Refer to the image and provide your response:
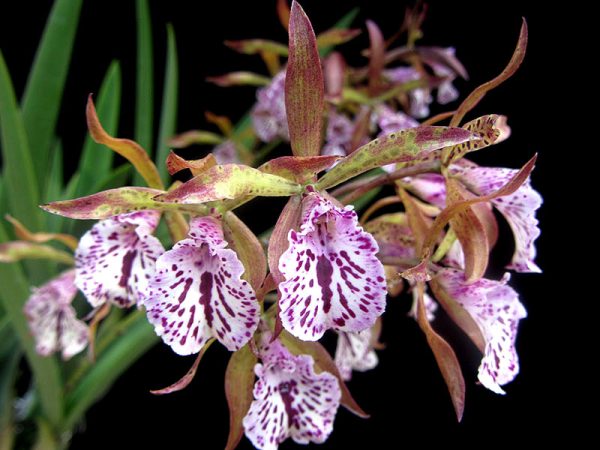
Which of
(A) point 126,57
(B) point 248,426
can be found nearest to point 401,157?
(B) point 248,426

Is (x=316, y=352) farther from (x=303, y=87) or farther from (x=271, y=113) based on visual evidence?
(x=271, y=113)

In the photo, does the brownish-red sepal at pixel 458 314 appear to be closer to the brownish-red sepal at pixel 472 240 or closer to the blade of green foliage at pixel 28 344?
the brownish-red sepal at pixel 472 240

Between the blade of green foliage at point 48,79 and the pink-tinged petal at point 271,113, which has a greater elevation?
the blade of green foliage at point 48,79

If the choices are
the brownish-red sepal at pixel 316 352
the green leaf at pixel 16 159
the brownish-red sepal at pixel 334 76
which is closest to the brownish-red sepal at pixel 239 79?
the brownish-red sepal at pixel 334 76

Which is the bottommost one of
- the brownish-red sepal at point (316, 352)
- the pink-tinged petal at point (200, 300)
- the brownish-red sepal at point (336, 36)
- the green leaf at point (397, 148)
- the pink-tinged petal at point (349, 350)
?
the pink-tinged petal at point (349, 350)

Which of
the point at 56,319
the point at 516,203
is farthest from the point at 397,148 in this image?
the point at 56,319

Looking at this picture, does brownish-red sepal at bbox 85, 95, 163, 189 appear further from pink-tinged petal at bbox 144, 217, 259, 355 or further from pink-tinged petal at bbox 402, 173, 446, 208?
pink-tinged petal at bbox 402, 173, 446, 208

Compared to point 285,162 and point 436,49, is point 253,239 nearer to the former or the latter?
point 285,162

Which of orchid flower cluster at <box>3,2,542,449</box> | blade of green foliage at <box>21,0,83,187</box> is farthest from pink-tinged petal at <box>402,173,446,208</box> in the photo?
blade of green foliage at <box>21,0,83,187</box>
